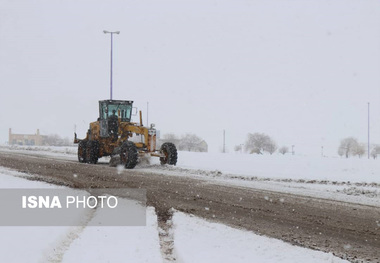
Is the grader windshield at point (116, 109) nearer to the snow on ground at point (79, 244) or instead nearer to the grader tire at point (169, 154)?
the grader tire at point (169, 154)

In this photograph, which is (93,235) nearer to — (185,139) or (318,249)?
(318,249)

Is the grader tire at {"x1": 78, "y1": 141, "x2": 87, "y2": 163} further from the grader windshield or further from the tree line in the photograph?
the tree line

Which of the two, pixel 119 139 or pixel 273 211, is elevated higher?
pixel 119 139

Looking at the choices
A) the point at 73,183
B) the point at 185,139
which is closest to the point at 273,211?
the point at 73,183

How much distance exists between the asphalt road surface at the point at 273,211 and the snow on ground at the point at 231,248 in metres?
0.30

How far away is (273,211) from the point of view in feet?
27.5

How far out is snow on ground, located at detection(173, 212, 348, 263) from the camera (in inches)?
207

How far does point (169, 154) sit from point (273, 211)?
1067cm

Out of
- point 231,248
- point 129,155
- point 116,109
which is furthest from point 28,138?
point 231,248

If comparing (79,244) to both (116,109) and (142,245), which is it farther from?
(116,109)

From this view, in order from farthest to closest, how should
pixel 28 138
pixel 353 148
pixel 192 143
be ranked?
pixel 28 138
pixel 192 143
pixel 353 148

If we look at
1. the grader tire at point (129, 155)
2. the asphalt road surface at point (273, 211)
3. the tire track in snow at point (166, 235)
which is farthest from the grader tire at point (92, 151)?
the tire track in snow at point (166, 235)

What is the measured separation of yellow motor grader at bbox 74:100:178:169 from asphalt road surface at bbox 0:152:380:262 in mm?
5289

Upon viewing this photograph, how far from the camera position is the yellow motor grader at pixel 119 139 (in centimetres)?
1831
